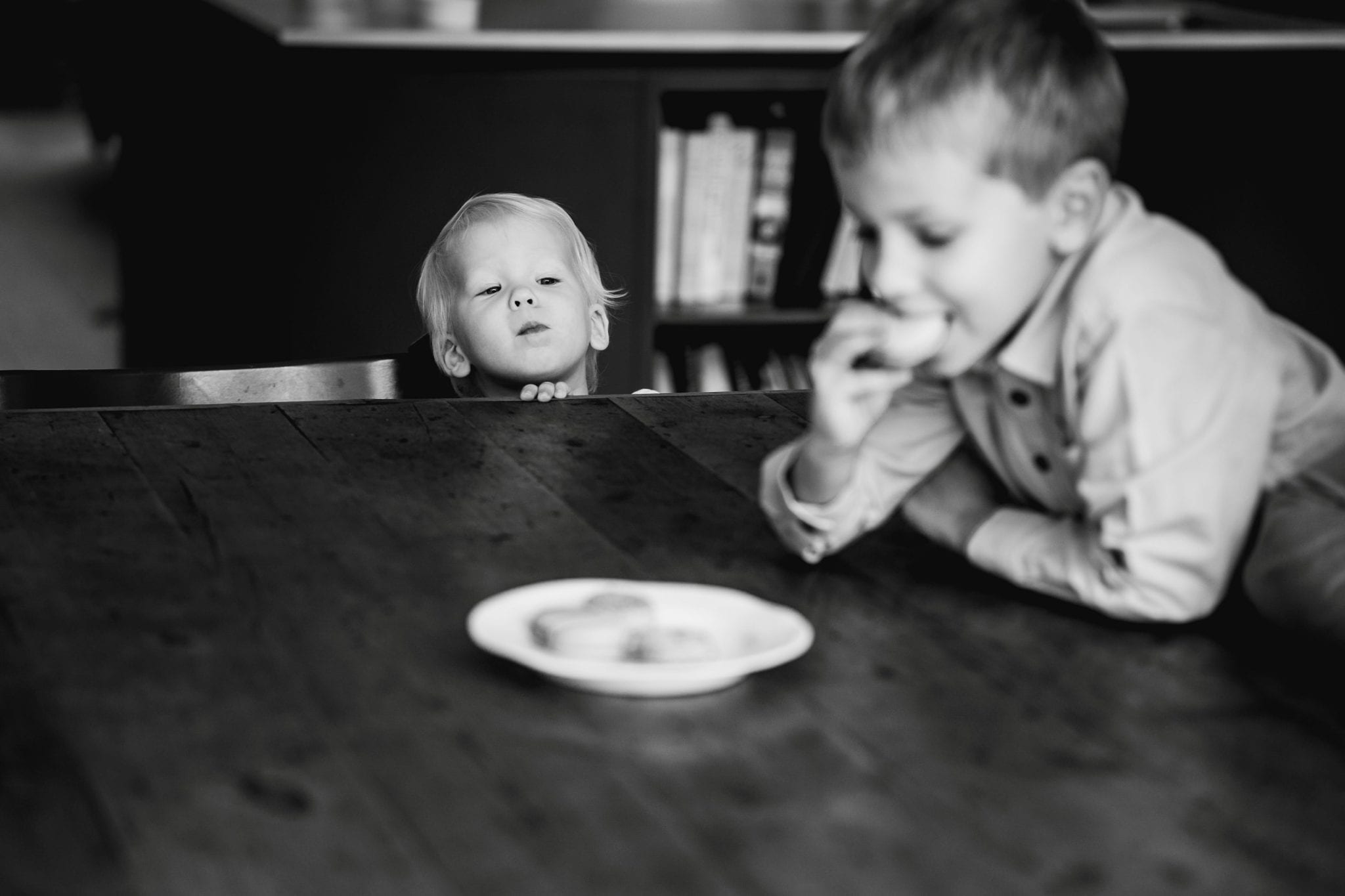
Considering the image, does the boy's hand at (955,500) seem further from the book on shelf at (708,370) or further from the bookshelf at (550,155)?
the book on shelf at (708,370)

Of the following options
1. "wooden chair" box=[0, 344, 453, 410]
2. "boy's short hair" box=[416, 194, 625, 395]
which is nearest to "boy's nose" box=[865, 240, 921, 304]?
"wooden chair" box=[0, 344, 453, 410]

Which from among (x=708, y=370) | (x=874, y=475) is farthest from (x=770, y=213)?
(x=874, y=475)

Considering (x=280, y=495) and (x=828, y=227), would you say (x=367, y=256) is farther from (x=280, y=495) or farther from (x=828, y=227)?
(x=280, y=495)

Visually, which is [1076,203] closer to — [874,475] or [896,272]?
[896,272]

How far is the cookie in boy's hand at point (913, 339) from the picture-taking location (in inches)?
39.9

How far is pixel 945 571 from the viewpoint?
114 cm

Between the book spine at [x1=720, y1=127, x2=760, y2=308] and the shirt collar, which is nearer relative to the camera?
the shirt collar

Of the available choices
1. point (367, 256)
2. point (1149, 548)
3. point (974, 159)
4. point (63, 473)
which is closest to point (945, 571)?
point (1149, 548)

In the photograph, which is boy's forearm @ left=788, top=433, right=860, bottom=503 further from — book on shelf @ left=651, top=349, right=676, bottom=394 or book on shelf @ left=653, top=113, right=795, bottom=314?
book on shelf @ left=651, top=349, right=676, bottom=394

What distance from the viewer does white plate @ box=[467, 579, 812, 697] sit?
883 millimetres

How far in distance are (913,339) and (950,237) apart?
64 mm

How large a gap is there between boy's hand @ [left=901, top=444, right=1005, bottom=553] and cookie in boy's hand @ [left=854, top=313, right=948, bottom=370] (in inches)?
6.2

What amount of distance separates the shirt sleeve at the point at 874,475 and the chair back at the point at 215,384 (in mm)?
683

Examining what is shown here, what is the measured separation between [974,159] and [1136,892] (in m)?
0.44
